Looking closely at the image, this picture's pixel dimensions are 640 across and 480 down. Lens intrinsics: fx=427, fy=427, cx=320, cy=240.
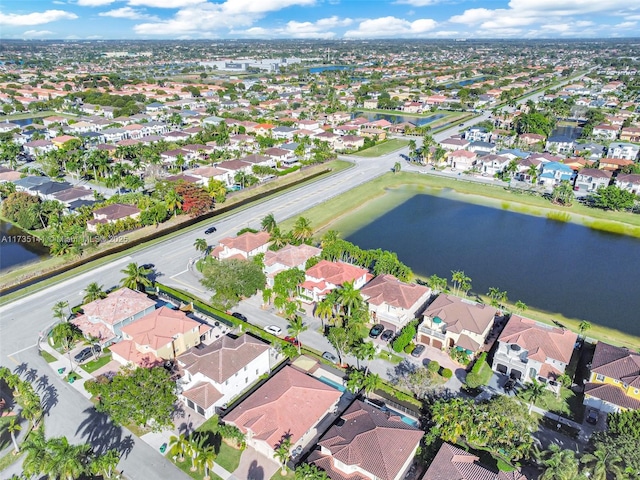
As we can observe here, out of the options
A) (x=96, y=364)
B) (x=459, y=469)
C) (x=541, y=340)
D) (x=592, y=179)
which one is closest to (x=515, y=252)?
(x=541, y=340)

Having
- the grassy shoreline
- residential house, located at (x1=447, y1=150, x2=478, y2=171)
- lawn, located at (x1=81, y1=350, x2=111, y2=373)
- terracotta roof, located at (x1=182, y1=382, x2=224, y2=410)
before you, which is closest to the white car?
terracotta roof, located at (x1=182, y1=382, x2=224, y2=410)

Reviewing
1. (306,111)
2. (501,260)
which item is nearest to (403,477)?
(501,260)

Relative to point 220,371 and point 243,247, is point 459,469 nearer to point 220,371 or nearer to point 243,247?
point 220,371

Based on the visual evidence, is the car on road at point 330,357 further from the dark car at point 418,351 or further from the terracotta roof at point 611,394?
the terracotta roof at point 611,394

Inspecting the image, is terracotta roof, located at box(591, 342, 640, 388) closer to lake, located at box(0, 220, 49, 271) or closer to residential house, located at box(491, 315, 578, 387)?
residential house, located at box(491, 315, 578, 387)

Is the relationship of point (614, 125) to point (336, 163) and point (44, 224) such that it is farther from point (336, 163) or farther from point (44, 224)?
point (44, 224)
